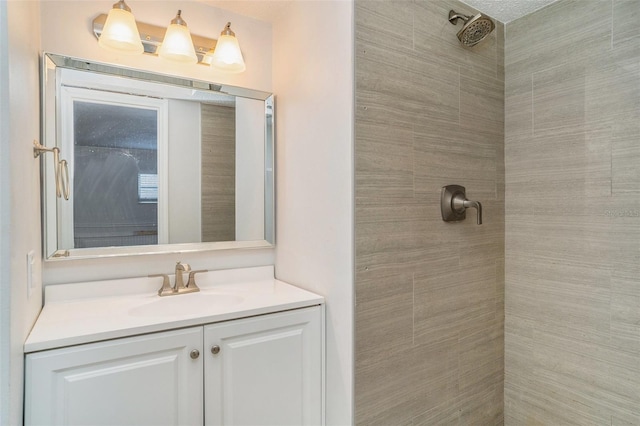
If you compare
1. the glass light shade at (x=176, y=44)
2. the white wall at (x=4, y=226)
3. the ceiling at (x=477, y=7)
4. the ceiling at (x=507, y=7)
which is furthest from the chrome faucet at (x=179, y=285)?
the ceiling at (x=507, y=7)

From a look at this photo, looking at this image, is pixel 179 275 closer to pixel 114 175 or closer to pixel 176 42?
pixel 114 175

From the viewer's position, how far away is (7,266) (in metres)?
0.80

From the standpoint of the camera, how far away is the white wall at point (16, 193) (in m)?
0.79

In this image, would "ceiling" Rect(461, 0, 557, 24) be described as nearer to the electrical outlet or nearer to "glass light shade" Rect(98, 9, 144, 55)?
"glass light shade" Rect(98, 9, 144, 55)

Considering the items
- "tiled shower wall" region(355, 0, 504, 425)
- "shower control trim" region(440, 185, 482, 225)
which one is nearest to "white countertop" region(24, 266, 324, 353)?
"tiled shower wall" region(355, 0, 504, 425)

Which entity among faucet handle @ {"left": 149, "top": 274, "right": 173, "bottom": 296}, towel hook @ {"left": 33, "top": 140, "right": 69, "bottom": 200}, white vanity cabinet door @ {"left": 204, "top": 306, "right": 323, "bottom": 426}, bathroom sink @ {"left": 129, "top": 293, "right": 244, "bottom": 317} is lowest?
white vanity cabinet door @ {"left": 204, "top": 306, "right": 323, "bottom": 426}

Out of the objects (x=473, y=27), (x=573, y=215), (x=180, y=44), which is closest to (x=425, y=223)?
(x=573, y=215)

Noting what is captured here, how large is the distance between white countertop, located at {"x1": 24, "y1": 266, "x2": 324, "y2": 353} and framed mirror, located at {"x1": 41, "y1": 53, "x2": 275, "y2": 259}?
6.0 inches

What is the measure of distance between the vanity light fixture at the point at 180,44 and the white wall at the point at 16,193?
0.98 feet

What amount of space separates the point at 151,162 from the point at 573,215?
1917mm

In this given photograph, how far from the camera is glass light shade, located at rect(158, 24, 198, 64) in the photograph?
1553mm

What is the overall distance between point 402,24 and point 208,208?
119cm

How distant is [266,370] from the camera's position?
Answer: 132cm

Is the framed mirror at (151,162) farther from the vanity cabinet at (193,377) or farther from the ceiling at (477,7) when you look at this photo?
the vanity cabinet at (193,377)
